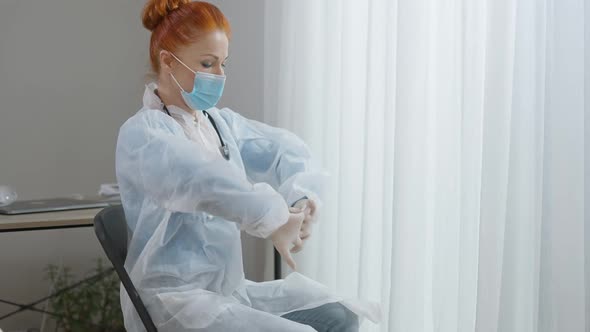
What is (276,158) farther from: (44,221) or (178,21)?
(44,221)

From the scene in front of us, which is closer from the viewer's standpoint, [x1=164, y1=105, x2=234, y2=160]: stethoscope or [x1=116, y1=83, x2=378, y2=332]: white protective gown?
[x1=116, y1=83, x2=378, y2=332]: white protective gown

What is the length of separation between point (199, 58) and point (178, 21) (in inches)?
3.1

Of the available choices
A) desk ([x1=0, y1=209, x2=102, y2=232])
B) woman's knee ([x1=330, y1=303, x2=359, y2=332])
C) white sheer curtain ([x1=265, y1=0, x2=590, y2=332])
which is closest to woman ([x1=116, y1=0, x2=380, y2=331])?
woman's knee ([x1=330, y1=303, x2=359, y2=332])

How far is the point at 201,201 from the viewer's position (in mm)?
1420

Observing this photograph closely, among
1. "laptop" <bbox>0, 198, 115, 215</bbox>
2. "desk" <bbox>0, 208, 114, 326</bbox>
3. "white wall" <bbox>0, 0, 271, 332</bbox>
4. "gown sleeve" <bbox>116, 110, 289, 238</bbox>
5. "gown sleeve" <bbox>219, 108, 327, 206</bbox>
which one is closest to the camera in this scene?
"gown sleeve" <bbox>116, 110, 289, 238</bbox>

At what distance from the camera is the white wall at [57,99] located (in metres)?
3.04

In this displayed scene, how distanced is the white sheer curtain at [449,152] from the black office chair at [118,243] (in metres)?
0.68

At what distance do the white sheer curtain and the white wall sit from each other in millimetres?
807

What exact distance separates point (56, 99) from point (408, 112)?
1.57m

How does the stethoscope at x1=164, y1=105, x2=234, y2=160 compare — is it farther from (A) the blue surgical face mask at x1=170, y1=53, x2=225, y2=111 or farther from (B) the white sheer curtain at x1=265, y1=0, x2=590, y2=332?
(B) the white sheer curtain at x1=265, y1=0, x2=590, y2=332

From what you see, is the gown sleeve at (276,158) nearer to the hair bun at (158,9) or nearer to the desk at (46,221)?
the hair bun at (158,9)

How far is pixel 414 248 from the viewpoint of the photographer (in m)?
2.01

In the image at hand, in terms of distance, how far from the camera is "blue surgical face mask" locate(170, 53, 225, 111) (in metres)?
1.62

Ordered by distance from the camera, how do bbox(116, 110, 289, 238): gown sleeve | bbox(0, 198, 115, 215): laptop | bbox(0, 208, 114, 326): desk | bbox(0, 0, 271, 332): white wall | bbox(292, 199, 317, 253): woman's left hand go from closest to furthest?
1. bbox(116, 110, 289, 238): gown sleeve
2. bbox(292, 199, 317, 253): woman's left hand
3. bbox(0, 208, 114, 326): desk
4. bbox(0, 198, 115, 215): laptop
5. bbox(0, 0, 271, 332): white wall
